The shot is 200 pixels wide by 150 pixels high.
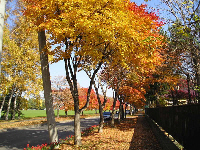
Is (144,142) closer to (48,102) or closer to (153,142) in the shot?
(153,142)

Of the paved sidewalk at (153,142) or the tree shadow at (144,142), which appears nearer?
the paved sidewalk at (153,142)

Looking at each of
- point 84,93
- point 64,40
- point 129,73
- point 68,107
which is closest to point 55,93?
point 68,107

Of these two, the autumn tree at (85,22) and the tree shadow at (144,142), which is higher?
the autumn tree at (85,22)

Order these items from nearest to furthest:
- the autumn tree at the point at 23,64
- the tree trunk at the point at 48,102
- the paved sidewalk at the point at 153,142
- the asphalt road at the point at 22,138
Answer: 1. the paved sidewalk at the point at 153,142
2. the tree trunk at the point at 48,102
3. the asphalt road at the point at 22,138
4. the autumn tree at the point at 23,64

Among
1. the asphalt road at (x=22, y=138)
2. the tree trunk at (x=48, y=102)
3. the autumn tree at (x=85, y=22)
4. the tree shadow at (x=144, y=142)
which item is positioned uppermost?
the autumn tree at (x=85, y=22)

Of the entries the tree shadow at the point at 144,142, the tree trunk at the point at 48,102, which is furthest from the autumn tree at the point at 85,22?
the tree shadow at the point at 144,142

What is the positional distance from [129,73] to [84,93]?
29.3 meters

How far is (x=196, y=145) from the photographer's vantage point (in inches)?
176

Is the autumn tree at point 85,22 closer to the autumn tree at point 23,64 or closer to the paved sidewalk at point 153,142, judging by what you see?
the paved sidewalk at point 153,142

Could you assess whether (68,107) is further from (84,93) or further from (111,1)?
(111,1)

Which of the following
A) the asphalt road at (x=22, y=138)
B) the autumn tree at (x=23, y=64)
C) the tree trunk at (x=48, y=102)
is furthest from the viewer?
the autumn tree at (x=23, y=64)

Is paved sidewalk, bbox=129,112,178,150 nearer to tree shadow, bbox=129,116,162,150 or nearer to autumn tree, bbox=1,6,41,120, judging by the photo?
tree shadow, bbox=129,116,162,150

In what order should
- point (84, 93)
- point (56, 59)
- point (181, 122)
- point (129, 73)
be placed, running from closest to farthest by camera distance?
1. point (181, 122)
2. point (56, 59)
3. point (129, 73)
4. point (84, 93)

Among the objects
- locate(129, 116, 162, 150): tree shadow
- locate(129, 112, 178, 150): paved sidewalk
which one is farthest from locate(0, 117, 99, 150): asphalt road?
locate(129, 112, 178, 150): paved sidewalk
